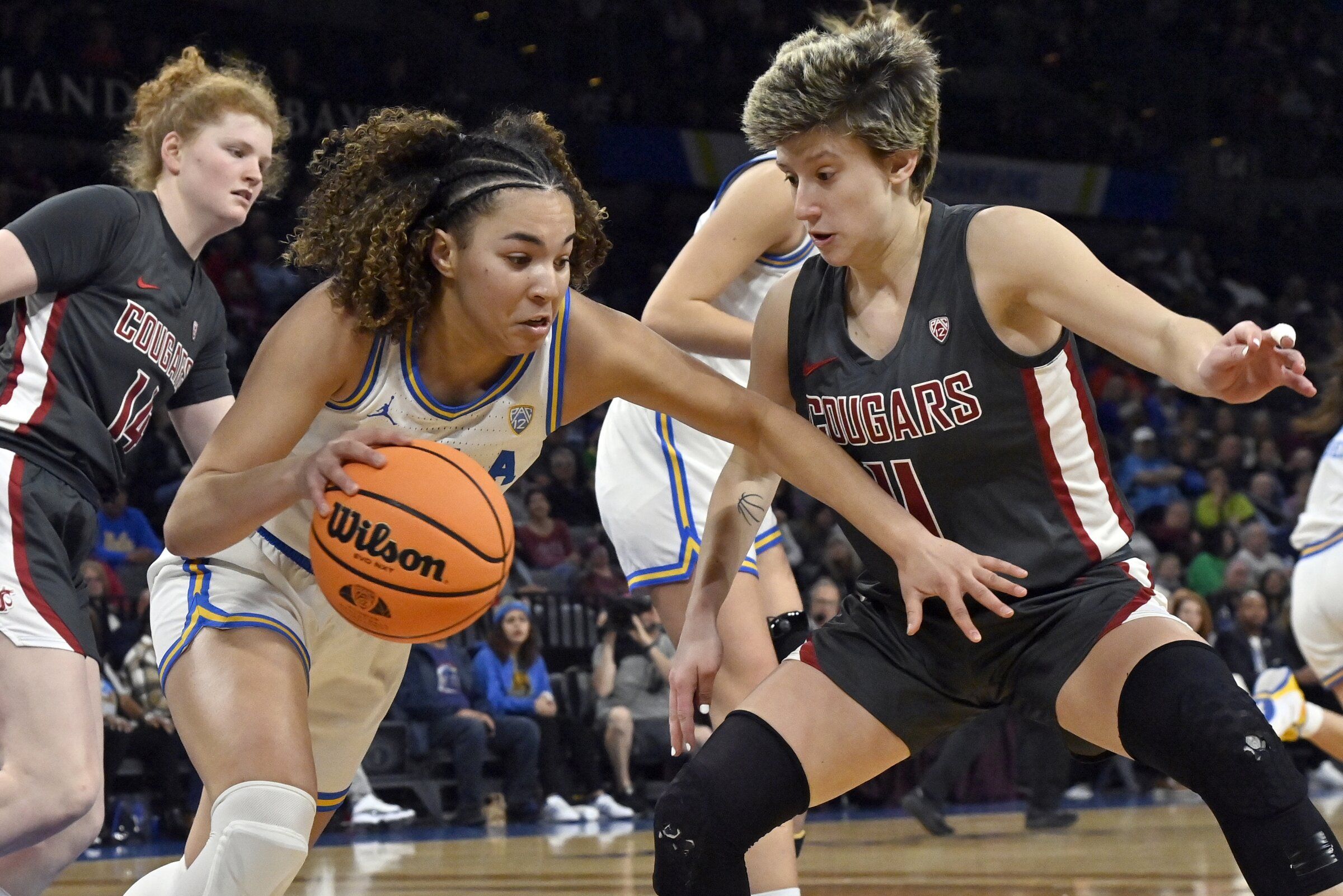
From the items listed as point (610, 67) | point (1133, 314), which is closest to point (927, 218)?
point (1133, 314)

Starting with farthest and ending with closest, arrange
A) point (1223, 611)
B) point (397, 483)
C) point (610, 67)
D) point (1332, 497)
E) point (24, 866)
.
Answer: point (610, 67) < point (1223, 611) < point (1332, 497) < point (24, 866) < point (397, 483)

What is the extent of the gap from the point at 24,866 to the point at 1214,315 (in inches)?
679

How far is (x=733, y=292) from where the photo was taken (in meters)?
4.39

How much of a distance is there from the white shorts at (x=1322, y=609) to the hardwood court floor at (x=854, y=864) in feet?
3.03

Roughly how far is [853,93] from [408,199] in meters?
0.93

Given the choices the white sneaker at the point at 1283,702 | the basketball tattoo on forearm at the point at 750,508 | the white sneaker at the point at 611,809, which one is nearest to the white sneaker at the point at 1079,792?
the white sneaker at the point at 611,809

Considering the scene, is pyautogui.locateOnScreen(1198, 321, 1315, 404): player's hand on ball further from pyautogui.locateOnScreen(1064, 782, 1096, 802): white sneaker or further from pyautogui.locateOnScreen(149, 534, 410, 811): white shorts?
pyautogui.locateOnScreen(1064, 782, 1096, 802): white sneaker

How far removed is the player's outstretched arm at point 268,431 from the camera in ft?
9.27

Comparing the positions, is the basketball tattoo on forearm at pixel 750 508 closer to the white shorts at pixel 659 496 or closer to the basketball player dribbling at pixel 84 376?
the white shorts at pixel 659 496

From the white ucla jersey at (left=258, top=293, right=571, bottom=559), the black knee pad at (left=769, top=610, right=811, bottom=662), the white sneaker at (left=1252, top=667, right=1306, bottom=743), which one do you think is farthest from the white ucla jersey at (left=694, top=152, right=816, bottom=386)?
the white sneaker at (left=1252, top=667, right=1306, bottom=743)

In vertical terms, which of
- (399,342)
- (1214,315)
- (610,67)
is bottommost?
(399,342)

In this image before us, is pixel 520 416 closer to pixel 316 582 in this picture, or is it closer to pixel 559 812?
pixel 316 582

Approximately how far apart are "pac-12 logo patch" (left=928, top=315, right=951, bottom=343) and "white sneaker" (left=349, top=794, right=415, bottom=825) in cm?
692

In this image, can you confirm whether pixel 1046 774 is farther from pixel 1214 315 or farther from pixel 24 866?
pixel 1214 315
